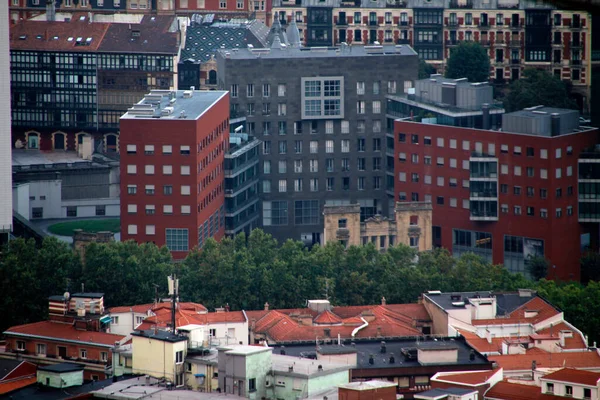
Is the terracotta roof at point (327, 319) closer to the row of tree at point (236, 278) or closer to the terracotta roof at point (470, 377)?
the row of tree at point (236, 278)

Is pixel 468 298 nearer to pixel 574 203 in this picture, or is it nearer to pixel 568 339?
pixel 568 339

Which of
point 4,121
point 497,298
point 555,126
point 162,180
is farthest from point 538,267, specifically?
point 4,121

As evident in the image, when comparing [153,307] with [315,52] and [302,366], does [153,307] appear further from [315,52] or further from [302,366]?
[315,52]

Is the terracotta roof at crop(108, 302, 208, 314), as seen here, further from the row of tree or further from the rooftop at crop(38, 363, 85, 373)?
the rooftop at crop(38, 363, 85, 373)

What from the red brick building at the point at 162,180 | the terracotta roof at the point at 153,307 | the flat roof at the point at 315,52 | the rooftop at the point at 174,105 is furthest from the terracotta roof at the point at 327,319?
the flat roof at the point at 315,52

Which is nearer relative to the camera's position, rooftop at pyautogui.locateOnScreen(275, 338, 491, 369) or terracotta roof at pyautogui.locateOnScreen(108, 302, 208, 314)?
rooftop at pyautogui.locateOnScreen(275, 338, 491, 369)

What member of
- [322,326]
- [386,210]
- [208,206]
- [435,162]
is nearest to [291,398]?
[322,326]

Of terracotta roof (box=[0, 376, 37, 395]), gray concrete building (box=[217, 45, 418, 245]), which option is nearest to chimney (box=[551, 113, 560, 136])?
gray concrete building (box=[217, 45, 418, 245])
